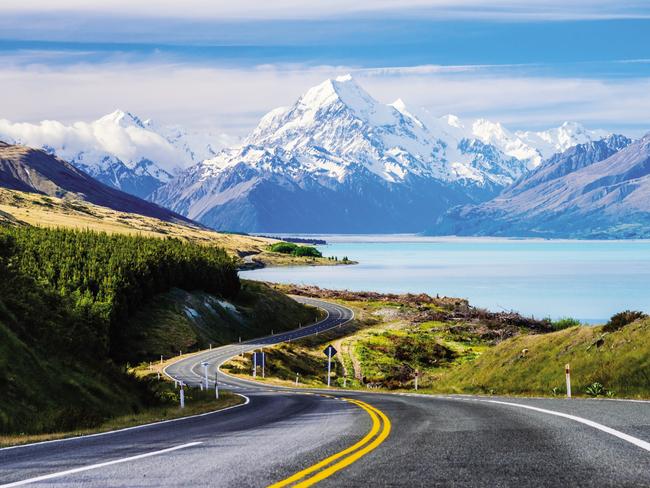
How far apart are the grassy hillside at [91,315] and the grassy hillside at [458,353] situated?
17.4 m

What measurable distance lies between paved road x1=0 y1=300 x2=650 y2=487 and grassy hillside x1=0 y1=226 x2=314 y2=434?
20.4 feet

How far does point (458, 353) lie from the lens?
97.9 m

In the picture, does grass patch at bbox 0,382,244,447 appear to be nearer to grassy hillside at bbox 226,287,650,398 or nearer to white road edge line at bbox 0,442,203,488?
white road edge line at bbox 0,442,203,488

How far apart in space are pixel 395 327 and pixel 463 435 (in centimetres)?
10997

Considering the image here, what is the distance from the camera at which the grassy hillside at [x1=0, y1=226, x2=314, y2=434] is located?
24.7 metres

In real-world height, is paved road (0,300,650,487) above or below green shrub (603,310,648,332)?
below

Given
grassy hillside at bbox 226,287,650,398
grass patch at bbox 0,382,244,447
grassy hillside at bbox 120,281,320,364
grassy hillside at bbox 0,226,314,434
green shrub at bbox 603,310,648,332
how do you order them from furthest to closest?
grassy hillside at bbox 120,281,320,364 < green shrub at bbox 603,310,648,332 < grassy hillside at bbox 226,287,650,398 < grassy hillside at bbox 0,226,314,434 < grass patch at bbox 0,382,244,447

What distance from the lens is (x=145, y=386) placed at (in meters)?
34.9

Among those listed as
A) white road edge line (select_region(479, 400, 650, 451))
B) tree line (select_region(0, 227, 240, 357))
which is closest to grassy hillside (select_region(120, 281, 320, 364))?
tree line (select_region(0, 227, 240, 357))

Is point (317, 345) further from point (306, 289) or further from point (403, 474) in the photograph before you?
point (403, 474)

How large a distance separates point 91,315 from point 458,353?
4563cm

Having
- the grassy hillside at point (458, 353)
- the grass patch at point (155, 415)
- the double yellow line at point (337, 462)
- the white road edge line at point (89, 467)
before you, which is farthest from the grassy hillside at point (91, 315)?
the grassy hillside at point (458, 353)

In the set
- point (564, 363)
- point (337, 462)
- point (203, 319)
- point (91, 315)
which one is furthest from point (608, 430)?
point (203, 319)

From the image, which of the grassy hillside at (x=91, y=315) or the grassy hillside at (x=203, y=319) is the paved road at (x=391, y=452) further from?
the grassy hillside at (x=203, y=319)
